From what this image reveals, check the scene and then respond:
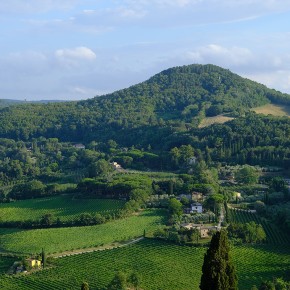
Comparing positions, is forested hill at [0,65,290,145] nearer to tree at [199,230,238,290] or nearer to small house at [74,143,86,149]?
small house at [74,143,86,149]

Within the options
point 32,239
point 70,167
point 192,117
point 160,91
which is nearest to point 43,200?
point 32,239

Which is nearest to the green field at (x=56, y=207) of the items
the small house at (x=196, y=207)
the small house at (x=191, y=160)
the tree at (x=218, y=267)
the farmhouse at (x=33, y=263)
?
the small house at (x=196, y=207)

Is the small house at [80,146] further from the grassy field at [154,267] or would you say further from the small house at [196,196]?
the grassy field at [154,267]

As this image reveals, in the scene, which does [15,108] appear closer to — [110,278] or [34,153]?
[34,153]

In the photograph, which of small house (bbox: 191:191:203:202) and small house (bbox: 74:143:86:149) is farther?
→ small house (bbox: 74:143:86:149)

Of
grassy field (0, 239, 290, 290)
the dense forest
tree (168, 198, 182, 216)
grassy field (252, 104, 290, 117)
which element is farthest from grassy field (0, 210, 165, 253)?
grassy field (252, 104, 290, 117)

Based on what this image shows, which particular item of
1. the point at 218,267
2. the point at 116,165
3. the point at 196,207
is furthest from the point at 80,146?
the point at 218,267
